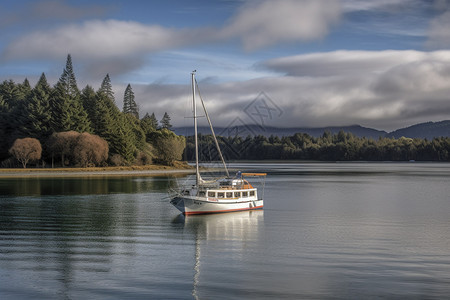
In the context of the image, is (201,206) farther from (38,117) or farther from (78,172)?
(38,117)

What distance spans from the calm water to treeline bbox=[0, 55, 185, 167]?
70526 mm

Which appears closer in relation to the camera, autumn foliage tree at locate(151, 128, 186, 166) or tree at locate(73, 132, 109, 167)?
tree at locate(73, 132, 109, 167)

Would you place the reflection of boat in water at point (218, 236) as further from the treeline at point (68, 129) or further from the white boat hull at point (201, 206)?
the treeline at point (68, 129)

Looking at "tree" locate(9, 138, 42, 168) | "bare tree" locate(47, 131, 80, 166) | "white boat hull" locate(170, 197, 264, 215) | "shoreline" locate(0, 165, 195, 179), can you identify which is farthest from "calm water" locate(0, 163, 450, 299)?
"bare tree" locate(47, 131, 80, 166)

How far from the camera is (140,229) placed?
33062 millimetres

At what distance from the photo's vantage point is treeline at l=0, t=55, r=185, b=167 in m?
114

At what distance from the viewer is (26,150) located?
108875 millimetres

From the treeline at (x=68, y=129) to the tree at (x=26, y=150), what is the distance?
214mm

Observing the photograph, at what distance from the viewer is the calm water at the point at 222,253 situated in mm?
18219

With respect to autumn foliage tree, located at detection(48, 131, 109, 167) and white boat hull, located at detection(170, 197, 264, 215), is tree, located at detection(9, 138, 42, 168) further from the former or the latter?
white boat hull, located at detection(170, 197, 264, 215)

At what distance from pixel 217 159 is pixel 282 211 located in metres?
12.3

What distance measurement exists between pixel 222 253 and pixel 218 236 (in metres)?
5.88

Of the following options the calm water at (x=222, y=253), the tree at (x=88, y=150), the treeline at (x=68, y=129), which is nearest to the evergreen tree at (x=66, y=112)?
the treeline at (x=68, y=129)

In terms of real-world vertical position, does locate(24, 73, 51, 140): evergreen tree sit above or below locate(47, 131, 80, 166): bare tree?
above
